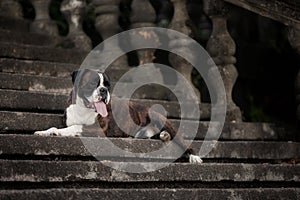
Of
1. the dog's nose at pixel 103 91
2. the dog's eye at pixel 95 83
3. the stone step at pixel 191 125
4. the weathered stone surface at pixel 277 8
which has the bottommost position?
the stone step at pixel 191 125

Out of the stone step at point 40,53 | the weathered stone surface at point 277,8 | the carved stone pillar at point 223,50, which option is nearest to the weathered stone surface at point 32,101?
the stone step at point 40,53

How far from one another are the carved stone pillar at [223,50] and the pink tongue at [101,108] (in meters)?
1.36

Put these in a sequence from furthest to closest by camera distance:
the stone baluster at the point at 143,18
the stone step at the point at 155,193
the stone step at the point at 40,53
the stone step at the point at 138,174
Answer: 1. the stone baluster at the point at 143,18
2. the stone step at the point at 40,53
3. the stone step at the point at 138,174
4. the stone step at the point at 155,193

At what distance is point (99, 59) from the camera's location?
6160 millimetres

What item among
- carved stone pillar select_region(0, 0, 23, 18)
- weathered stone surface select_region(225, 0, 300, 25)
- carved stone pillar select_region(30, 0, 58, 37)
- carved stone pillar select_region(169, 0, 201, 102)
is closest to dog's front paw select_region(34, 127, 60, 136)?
carved stone pillar select_region(169, 0, 201, 102)

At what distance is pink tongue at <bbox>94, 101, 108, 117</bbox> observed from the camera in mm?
4707

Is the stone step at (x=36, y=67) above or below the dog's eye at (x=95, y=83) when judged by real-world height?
below

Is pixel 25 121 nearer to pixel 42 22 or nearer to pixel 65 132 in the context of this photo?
pixel 65 132

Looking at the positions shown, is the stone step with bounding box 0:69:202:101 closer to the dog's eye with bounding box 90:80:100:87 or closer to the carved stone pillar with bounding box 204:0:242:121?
the carved stone pillar with bounding box 204:0:242:121

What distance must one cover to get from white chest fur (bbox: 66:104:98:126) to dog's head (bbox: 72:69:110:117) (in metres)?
0.05

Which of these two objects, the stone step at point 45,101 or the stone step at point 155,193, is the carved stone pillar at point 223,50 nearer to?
the stone step at point 45,101

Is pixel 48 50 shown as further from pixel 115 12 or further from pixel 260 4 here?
pixel 260 4

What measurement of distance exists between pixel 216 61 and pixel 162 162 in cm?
162

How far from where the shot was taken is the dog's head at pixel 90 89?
4668 mm
